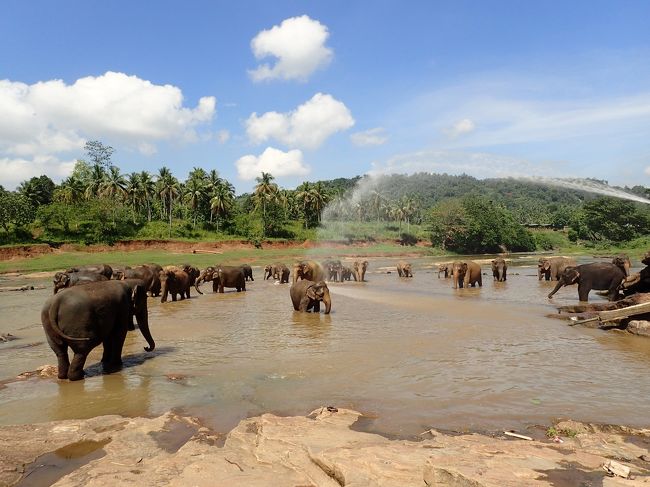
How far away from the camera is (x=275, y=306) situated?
22.0 meters

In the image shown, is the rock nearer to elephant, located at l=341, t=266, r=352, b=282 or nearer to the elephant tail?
the elephant tail

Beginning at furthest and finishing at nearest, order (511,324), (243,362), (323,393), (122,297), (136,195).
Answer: (136,195) → (511,324) → (243,362) → (122,297) → (323,393)

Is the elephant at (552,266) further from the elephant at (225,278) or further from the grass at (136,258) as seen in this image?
the grass at (136,258)

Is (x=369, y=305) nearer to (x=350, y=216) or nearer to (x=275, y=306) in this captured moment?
(x=275, y=306)

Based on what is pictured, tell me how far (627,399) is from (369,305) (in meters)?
14.0

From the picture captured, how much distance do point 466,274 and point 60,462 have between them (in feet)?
88.8

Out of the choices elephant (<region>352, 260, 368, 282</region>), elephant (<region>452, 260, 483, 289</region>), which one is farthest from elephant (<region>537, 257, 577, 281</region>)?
elephant (<region>352, 260, 368, 282</region>)

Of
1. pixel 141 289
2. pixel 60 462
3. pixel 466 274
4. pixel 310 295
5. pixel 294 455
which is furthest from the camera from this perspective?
pixel 466 274

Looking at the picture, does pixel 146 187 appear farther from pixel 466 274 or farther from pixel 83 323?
pixel 83 323

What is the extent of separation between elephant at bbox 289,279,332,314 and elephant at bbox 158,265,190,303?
719 centimetres

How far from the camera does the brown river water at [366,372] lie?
796 centimetres

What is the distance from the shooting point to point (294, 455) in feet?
18.6

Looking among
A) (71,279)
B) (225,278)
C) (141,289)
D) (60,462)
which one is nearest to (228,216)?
(225,278)

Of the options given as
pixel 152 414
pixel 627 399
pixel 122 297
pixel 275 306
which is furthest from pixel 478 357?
pixel 275 306
